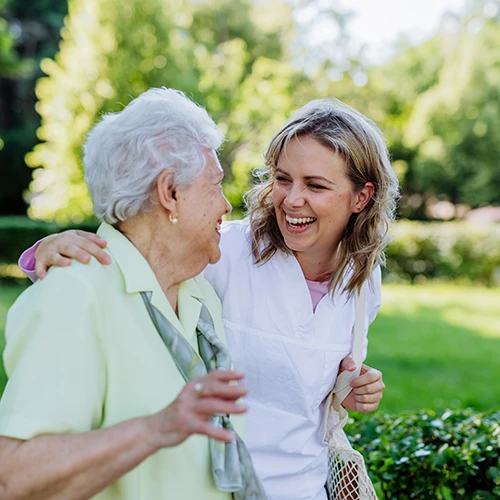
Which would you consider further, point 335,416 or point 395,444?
point 395,444

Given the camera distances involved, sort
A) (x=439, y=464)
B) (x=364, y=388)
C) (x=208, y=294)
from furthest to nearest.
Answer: (x=439, y=464) → (x=364, y=388) → (x=208, y=294)

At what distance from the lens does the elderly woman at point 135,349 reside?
1.48 meters

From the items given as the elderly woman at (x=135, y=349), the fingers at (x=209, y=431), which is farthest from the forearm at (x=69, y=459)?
the fingers at (x=209, y=431)

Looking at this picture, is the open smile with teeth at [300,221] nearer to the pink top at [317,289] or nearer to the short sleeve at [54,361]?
the pink top at [317,289]

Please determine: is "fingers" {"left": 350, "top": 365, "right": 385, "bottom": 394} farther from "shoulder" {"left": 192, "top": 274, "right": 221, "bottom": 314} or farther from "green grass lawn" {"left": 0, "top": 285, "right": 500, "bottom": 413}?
"green grass lawn" {"left": 0, "top": 285, "right": 500, "bottom": 413}

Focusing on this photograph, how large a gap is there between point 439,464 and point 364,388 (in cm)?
82

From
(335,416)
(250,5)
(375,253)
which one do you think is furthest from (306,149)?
(250,5)

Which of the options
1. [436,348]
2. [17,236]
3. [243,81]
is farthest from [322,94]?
[436,348]

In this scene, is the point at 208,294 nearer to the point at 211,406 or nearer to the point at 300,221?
the point at 300,221

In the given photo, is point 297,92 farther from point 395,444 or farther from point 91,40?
point 395,444

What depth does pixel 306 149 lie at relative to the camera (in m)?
2.41

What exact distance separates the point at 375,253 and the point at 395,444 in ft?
3.46

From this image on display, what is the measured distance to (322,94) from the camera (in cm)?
2672

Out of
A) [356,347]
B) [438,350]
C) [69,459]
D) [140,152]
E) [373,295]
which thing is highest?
[438,350]
